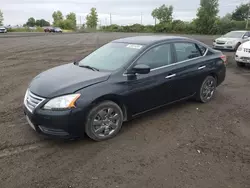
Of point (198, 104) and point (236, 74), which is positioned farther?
point (236, 74)

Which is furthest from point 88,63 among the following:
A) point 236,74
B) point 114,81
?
point 236,74

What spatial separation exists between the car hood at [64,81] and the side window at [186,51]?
172cm

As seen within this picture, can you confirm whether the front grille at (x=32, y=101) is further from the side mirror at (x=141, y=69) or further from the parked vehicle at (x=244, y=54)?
the parked vehicle at (x=244, y=54)

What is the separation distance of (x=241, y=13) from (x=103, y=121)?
75022 millimetres

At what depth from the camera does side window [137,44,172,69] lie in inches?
171

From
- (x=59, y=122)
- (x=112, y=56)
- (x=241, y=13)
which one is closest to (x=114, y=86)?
(x=112, y=56)

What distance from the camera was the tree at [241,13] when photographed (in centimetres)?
6512

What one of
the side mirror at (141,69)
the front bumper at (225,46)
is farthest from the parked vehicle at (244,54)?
the side mirror at (141,69)

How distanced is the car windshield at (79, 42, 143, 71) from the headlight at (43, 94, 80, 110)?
0.98 m

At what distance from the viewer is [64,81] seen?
383 centimetres

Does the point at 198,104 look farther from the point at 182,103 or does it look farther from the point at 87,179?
the point at 87,179

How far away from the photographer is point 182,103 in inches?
224

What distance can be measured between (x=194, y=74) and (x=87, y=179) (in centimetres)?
325

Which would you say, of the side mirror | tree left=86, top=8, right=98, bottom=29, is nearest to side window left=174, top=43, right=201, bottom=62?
the side mirror
